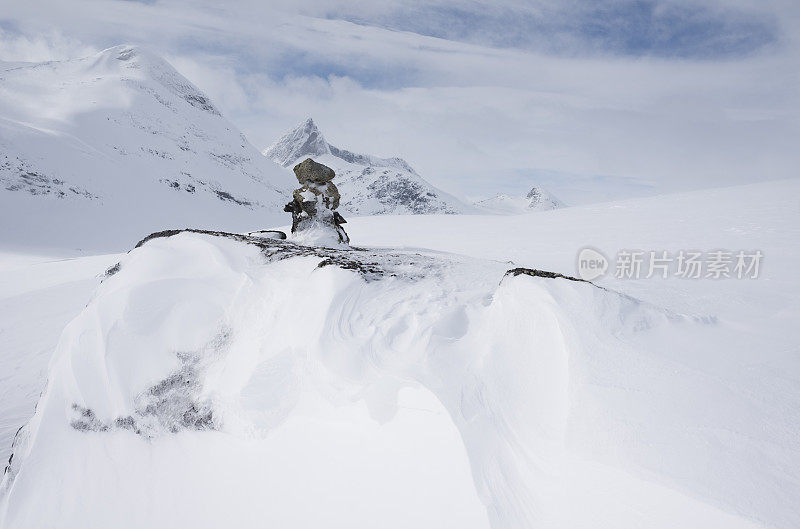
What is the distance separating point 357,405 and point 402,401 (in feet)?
1.24

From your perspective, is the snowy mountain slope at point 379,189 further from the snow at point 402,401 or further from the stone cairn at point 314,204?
the snow at point 402,401

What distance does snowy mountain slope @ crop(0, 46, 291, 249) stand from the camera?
34.1m

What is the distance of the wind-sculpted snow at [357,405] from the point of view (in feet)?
7.73

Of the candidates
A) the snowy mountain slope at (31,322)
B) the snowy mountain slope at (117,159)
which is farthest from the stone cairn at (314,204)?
the snowy mountain slope at (117,159)

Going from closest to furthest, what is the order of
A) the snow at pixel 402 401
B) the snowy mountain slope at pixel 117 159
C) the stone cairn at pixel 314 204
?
the snow at pixel 402 401 → the stone cairn at pixel 314 204 → the snowy mountain slope at pixel 117 159

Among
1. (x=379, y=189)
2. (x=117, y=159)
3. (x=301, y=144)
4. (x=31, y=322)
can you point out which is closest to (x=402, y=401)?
(x=31, y=322)

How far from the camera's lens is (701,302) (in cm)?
528

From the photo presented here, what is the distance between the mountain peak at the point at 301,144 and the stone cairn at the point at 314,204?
7110 inches

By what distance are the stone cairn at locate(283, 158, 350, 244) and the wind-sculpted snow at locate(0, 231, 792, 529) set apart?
3.21m

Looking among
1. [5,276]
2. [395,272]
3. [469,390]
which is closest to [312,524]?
[469,390]

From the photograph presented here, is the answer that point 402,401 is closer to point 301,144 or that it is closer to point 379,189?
point 379,189

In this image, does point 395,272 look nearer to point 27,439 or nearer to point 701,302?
point 701,302

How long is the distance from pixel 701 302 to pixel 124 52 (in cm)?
10130

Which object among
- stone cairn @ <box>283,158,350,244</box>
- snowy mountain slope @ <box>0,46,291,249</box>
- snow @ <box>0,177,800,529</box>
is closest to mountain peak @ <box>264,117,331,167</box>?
snowy mountain slope @ <box>0,46,291,249</box>
